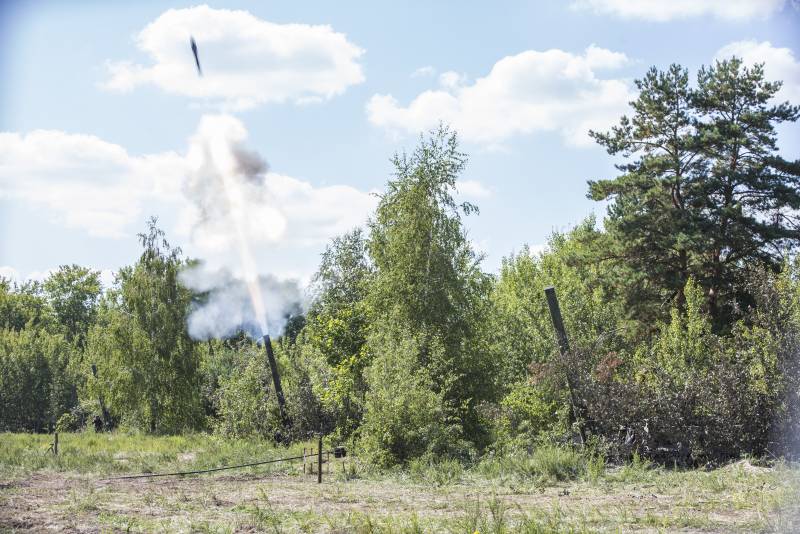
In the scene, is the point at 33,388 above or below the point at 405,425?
above

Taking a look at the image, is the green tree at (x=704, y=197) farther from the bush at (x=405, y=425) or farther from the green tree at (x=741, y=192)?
the bush at (x=405, y=425)

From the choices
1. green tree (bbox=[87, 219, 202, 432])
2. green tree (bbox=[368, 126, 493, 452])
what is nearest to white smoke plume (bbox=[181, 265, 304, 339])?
green tree (bbox=[87, 219, 202, 432])

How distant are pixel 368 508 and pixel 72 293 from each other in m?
73.9

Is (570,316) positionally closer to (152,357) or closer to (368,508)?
(368,508)

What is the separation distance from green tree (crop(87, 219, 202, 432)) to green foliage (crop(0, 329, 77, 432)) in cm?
1535

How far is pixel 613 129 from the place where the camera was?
29.2 m

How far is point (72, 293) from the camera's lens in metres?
79.1

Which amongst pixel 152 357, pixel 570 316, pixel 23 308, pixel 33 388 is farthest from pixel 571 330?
pixel 23 308

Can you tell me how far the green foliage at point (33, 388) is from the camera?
171 feet

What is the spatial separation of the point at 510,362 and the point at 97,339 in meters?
26.3

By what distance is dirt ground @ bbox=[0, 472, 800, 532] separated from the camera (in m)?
10.9

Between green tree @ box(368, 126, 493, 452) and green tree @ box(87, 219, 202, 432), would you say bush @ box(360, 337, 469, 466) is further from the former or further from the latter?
green tree @ box(87, 219, 202, 432)

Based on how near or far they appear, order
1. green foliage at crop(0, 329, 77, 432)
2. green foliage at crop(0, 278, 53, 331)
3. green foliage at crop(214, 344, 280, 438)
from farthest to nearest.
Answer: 1. green foliage at crop(0, 278, 53, 331)
2. green foliage at crop(0, 329, 77, 432)
3. green foliage at crop(214, 344, 280, 438)

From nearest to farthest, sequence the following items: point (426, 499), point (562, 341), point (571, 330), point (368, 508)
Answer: point (368, 508), point (426, 499), point (562, 341), point (571, 330)
